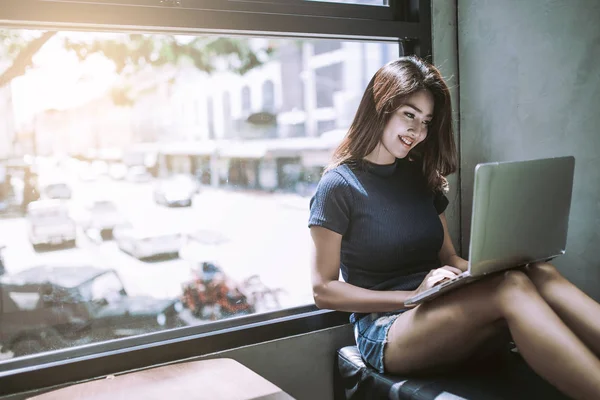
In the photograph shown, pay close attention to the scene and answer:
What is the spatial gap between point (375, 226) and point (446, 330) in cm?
38

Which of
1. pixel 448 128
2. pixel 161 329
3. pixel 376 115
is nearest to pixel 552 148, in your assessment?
pixel 448 128

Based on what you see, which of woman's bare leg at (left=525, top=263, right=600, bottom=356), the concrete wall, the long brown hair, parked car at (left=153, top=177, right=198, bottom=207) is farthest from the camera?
the concrete wall

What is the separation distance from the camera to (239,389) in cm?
128

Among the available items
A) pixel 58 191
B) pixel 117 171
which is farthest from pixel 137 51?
pixel 58 191

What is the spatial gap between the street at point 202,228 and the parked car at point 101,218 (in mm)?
19

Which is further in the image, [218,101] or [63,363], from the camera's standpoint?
[218,101]

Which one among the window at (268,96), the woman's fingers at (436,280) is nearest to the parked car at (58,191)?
the window at (268,96)

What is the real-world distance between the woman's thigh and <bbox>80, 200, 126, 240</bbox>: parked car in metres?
0.91

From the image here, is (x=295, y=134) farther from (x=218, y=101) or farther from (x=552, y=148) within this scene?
(x=552, y=148)

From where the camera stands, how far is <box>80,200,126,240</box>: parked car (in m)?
1.60

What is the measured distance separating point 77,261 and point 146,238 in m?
0.22

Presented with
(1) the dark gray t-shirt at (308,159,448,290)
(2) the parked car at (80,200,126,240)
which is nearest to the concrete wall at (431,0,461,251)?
(1) the dark gray t-shirt at (308,159,448,290)

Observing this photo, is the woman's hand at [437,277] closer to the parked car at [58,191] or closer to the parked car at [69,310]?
the parked car at [69,310]

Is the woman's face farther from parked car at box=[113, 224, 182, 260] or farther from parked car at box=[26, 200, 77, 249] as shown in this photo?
parked car at box=[26, 200, 77, 249]
